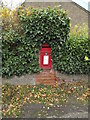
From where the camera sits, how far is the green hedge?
5.94 meters

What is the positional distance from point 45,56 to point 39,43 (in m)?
0.43

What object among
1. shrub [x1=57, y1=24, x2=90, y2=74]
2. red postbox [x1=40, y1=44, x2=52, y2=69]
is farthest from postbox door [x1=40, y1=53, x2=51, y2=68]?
shrub [x1=57, y1=24, x2=90, y2=74]

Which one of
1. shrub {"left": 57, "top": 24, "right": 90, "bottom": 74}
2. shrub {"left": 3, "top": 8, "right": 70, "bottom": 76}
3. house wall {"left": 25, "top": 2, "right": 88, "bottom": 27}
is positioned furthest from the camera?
house wall {"left": 25, "top": 2, "right": 88, "bottom": 27}

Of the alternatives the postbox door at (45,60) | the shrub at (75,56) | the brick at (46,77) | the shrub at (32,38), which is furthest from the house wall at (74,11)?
the brick at (46,77)

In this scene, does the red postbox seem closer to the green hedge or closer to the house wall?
the green hedge

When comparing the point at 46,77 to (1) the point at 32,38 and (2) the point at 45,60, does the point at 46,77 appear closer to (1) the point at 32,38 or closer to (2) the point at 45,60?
(2) the point at 45,60

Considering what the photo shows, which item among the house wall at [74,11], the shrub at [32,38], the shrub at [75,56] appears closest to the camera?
the shrub at [32,38]

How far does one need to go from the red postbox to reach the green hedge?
119 mm

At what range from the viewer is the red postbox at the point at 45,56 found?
6.20 metres

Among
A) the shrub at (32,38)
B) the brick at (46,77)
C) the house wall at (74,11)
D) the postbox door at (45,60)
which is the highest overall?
the house wall at (74,11)

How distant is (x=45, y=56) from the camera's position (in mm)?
6199

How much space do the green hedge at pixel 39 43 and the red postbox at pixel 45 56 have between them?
0.39ft

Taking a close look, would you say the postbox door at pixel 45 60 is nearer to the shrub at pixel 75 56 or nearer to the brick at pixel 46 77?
the brick at pixel 46 77

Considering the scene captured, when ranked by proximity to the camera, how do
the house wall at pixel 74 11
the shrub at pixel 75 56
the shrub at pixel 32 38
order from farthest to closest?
the house wall at pixel 74 11, the shrub at pixel 75 56, the shrub at pixel 32 38
